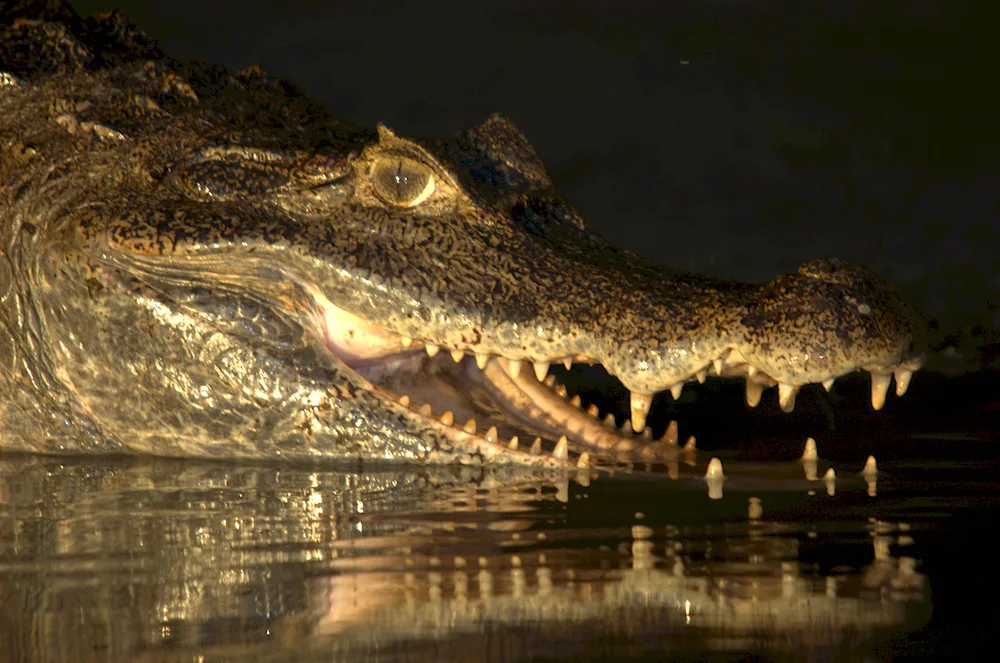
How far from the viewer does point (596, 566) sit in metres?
2.29

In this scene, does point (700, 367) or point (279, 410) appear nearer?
point (700, 367)

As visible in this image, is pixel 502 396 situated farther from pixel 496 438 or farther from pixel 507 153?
pixel 507 153

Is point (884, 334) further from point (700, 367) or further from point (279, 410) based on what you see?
point (279, 410)

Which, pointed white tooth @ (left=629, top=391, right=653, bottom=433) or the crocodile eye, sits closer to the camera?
pointed white tooth @ (left=629, top=391, right=653, bottom=433)

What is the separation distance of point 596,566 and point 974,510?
3.78 ft

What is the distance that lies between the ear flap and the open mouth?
0.65 meters

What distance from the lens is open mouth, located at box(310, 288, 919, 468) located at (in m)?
3.61

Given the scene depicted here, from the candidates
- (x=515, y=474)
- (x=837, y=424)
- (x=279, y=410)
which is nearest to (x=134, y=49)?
(x=279, y=410)

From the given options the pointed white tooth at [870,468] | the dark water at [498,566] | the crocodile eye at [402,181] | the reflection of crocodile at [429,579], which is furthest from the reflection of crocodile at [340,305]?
the reflection of crocodile at [429,579]

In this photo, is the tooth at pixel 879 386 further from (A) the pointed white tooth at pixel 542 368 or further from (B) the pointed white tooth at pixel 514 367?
(B) the pointed white tooth at pixel 514 367

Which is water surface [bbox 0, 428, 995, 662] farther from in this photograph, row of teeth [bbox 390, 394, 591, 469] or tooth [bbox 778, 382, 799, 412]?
tooth [bbox 778, 382, 799, 412]

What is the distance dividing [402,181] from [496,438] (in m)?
0.92

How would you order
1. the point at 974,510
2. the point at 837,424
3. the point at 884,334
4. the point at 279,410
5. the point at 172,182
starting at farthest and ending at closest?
the point at 837,424 < the point at 172,182 < the point at 279,410 < the point at 884,334 < the point at 974,510

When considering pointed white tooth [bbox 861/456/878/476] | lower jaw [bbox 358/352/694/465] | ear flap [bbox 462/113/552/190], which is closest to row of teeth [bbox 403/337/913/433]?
pointed white tooth [bbox 861/456/878/476]
